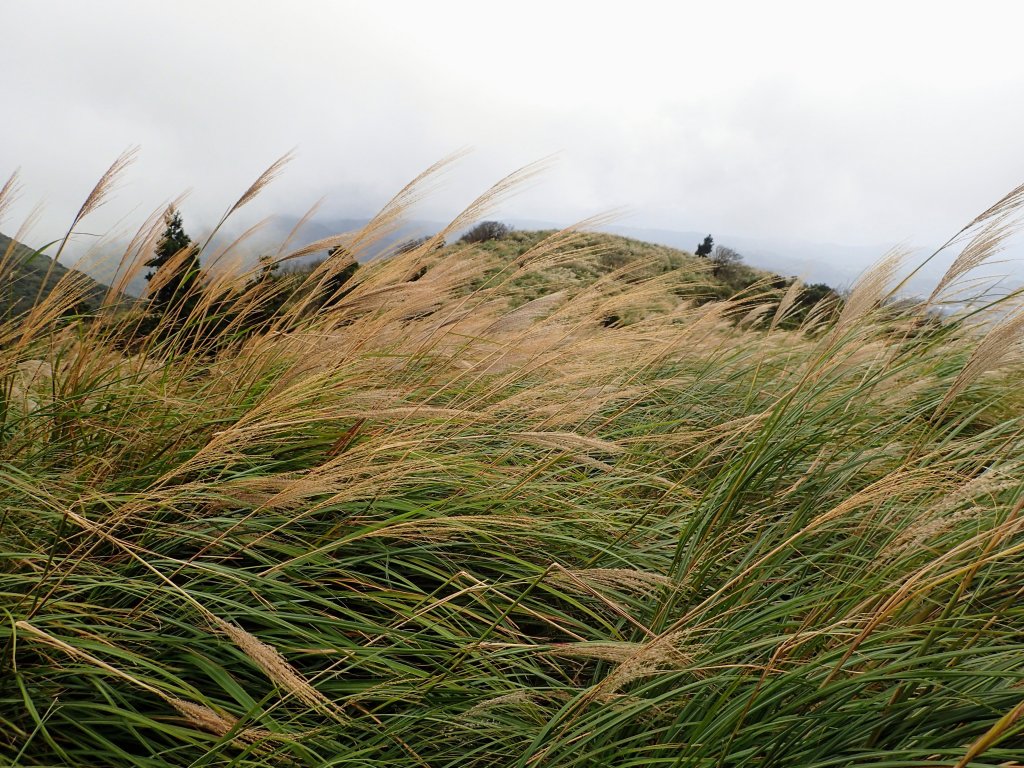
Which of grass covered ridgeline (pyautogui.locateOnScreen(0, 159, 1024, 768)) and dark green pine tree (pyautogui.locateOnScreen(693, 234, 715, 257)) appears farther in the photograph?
dark green pine tree (pyautogui.locateOnScreen(693, 234, 715, 257))

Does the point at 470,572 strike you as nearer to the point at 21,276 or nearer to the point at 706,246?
the point at 21,276

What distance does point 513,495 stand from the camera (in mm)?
1736

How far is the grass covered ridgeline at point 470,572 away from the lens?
1023mm

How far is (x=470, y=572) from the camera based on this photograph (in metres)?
1.56

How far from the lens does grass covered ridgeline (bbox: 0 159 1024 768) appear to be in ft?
3.36

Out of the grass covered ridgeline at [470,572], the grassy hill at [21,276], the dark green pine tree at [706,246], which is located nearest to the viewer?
the grass covered ridgeline at [470,572]

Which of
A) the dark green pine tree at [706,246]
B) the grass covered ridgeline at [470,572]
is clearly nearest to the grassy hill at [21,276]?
the grass covered ridgeline at [470,572]

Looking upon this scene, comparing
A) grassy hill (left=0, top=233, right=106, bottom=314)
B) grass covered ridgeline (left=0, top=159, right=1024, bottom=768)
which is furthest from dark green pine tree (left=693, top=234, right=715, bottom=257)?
grassy hill (left=0, top=233, right=106, bottom=314)

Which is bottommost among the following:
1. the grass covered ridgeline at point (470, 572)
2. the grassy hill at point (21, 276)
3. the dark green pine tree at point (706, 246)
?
the grass covered ridgeline at point (470, 572)

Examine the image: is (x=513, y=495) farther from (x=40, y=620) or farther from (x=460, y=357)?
(x=40, y=620)

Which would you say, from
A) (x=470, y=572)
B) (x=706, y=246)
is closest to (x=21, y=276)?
(x=470, y=572)

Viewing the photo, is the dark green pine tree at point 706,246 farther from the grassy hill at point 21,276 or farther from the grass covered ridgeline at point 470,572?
the grassy hill at point 21,276

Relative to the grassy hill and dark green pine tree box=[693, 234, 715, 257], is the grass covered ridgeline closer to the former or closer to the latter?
the grassy hill

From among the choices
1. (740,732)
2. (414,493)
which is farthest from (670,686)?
(414,493)
